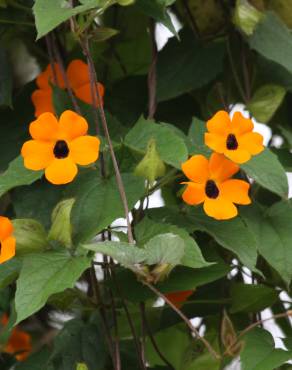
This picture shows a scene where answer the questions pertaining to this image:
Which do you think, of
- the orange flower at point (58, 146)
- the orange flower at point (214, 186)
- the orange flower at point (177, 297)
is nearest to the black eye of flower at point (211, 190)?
the orange flower at point (214, 186)

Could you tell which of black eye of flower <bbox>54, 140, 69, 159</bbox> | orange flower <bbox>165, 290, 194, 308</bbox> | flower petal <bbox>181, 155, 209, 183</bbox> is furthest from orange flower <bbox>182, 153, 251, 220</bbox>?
orange flower <bbox>165, 290, 194, 308</bbox>

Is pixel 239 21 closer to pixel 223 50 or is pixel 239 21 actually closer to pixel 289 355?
pixel 223 50

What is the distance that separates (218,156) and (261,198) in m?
0.27

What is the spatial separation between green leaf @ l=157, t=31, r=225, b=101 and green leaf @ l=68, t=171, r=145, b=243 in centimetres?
21

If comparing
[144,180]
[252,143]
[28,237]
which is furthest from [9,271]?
[252,143]

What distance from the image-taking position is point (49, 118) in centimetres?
77

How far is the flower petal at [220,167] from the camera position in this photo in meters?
0.79

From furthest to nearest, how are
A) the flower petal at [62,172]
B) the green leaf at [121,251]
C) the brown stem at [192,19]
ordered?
the brown stem at [192,19]
the flower petal at [62,172]
the green leaf at [121,251]

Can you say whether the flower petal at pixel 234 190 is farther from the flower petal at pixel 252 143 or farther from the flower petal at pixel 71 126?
the flower petal at pixel 71 126

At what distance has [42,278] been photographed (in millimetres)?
717

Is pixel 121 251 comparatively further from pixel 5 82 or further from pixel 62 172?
pixel 5 82

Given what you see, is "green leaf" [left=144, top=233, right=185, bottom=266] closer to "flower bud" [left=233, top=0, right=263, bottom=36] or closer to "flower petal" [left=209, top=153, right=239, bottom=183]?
"flower petal" [left=209, top=153, right=239, bottom=183]

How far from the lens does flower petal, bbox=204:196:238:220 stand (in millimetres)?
776

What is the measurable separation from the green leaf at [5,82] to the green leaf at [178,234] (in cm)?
25
